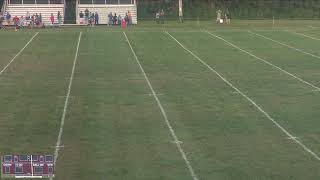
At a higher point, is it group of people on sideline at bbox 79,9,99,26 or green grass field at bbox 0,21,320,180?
group of people on sideline at bbox 79,9,99,26

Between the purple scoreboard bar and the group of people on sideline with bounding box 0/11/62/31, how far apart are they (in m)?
42.8

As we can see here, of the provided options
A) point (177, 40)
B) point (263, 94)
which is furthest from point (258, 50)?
point (263, 94)

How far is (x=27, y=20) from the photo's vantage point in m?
54.6

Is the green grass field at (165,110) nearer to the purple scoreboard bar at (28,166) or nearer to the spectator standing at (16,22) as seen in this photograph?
the purple scoreboard bar at (28,166)

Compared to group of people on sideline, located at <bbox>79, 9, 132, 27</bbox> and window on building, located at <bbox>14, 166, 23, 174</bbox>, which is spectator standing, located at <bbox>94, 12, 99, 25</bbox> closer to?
group of people on sideline, located at <bbox>79, 9, 132, 27</bbox>

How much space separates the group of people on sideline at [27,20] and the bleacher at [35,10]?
60 cm

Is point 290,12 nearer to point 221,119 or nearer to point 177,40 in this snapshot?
point 177,40

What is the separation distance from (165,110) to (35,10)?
39.8 m

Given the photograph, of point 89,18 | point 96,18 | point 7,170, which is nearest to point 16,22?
point 89,18

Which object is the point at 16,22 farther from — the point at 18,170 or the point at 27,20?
the point at 18,170

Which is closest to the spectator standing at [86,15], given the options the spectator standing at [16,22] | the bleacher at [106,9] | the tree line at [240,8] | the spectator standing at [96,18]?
the spectator standing at [96,18]

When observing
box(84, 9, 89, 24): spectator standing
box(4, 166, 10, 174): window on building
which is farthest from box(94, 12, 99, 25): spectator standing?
box(4, 166, 10, 174): window on building

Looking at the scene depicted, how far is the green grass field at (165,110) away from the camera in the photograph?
13.6 metres

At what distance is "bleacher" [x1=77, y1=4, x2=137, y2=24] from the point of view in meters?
57.7
